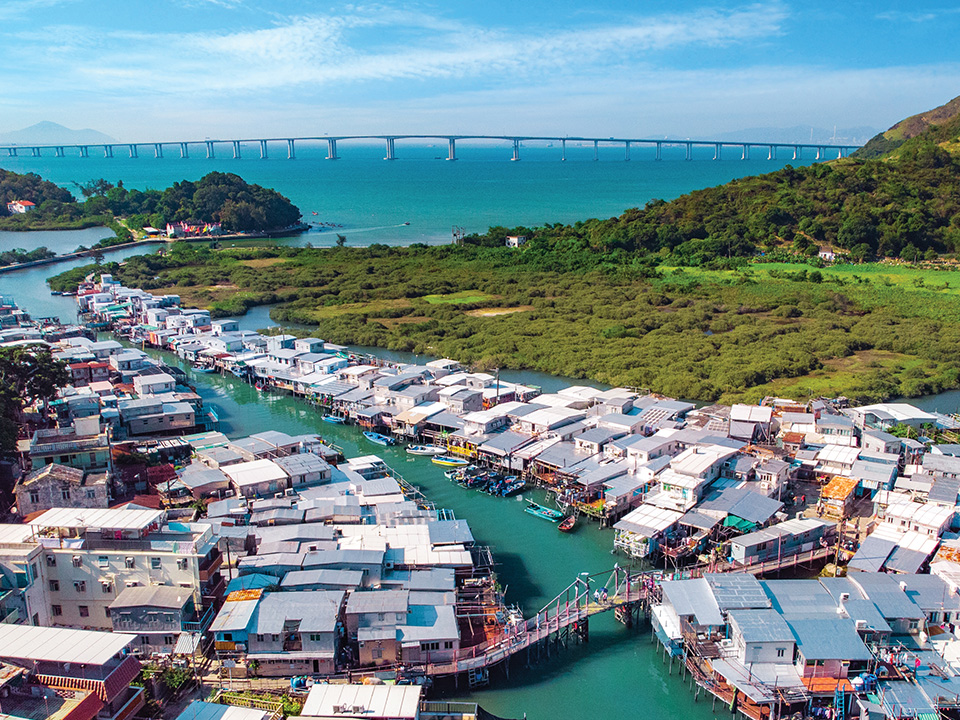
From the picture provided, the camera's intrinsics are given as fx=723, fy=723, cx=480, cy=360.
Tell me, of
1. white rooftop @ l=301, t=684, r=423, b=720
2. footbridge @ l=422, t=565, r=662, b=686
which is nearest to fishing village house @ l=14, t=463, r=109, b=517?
white rooftop @ l=301, t=684, r=423, b=720

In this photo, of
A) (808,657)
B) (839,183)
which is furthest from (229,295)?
(839,183)

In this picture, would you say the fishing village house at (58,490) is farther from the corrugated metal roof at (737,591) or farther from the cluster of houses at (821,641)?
A: the corrugated metal roof at (737,591)

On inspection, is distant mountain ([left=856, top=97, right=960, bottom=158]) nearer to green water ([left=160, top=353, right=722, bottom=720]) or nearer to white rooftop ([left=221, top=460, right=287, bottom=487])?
green water ([left=160, top=353, right=722, bottom=720])

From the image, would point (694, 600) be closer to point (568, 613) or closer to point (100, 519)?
point (568, 613)

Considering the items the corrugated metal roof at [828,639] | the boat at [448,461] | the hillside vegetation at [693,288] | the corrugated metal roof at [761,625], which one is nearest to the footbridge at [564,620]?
the corrugated metal roof at [761,625]

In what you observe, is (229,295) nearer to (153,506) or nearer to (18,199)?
(153,506)

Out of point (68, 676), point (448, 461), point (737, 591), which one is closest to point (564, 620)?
point (737, 591)
